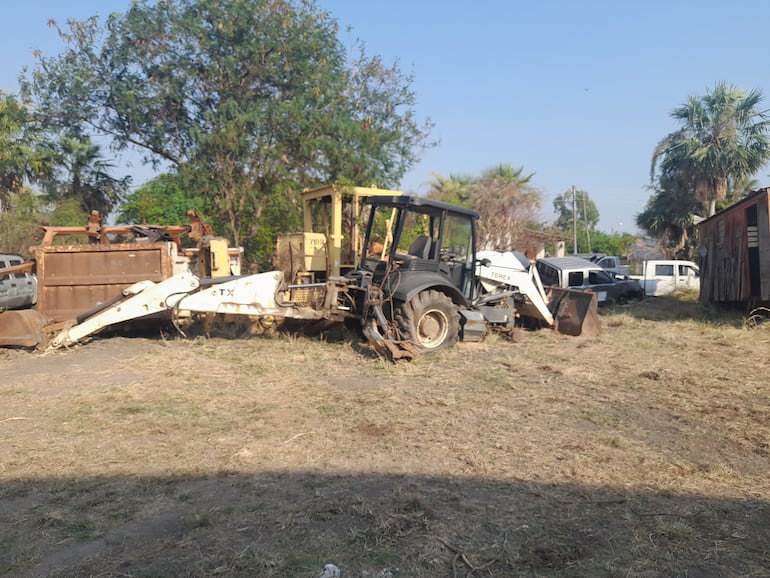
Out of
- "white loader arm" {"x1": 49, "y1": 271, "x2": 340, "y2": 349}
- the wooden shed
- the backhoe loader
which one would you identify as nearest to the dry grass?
"white loader arm" {"x1": 49, "y1": 271, "x2": 340, "y2": 349}

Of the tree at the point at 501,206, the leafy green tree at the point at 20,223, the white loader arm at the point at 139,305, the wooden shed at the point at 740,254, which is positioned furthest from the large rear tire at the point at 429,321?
the tree at the point at 501,206

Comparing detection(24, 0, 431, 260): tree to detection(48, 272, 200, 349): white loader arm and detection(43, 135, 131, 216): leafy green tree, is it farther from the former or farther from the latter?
detection(48, 272, 200, 349): white loader arm

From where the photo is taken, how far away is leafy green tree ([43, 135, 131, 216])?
59.9 feet

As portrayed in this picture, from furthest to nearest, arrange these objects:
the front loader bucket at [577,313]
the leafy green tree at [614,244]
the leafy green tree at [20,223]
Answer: the leafy green tree at [614,244] < the leafy green tree at [20,223] < the front loader bucket at [577,313]

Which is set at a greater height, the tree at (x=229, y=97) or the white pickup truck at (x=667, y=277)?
the tree at (x=229, y=97)

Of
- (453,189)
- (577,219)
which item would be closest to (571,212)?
(577,219)

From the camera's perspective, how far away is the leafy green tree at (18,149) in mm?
16562

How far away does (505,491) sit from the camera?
396 centimetres

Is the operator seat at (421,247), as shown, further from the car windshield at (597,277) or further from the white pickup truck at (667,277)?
the white pickup truck at (667,277)

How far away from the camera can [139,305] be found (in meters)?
8.23

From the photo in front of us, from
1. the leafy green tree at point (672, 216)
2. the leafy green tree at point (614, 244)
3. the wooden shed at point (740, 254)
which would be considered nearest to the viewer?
the wooden shed at point (740, 254)

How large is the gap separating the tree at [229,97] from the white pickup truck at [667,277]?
1018 centimetres

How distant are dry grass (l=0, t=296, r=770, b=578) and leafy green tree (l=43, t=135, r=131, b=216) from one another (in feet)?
39.3

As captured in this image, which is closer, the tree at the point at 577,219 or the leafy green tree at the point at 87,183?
the leafy green tree at the point at 87,183
